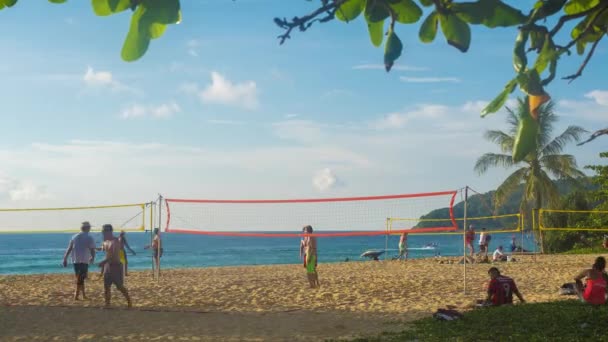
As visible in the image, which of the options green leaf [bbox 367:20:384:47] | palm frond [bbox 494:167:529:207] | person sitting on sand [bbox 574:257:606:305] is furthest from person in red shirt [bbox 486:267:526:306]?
palm frond [bbox 494:167:529:207]

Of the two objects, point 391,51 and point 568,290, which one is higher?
point 391,51

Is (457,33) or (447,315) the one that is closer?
(457,33)

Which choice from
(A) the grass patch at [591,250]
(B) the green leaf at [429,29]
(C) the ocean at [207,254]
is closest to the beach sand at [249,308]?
(B) the green leaf at [429,29]

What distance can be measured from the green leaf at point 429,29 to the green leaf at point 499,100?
0.29 m

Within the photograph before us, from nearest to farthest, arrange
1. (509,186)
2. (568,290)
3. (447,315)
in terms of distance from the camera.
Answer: (447,315) → (568,290) → (509,186)

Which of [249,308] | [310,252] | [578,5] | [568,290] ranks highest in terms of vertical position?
[578,5]

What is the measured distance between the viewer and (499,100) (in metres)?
1.23

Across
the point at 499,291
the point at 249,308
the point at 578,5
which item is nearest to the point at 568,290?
the point at 499,291

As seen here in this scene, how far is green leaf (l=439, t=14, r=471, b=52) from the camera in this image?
1.36 m

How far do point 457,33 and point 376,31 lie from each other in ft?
1.14

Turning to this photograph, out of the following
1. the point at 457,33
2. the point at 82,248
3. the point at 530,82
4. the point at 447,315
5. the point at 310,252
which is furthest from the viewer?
the point at 310,252

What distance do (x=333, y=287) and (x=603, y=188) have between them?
1551cm

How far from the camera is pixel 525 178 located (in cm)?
2633

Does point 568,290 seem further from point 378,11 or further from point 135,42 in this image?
point 135,42
